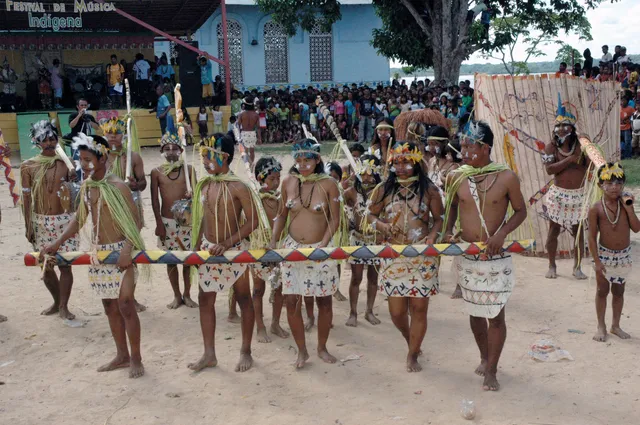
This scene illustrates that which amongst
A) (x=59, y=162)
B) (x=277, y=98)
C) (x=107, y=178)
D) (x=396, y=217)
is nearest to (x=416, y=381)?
(x=396, y=217)

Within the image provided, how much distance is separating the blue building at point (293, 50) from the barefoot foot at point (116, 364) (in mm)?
23317

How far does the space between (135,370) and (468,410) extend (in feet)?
8.54

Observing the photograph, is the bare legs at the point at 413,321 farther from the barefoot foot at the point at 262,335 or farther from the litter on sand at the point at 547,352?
the barefoot foot at the point at 262,335

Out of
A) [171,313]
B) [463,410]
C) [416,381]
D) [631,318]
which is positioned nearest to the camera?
[463,410]

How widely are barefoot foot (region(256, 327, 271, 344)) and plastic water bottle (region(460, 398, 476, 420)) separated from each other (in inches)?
81.5

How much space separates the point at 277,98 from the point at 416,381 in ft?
59.4

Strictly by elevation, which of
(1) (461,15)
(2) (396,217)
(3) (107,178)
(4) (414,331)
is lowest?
(4) (414,331)

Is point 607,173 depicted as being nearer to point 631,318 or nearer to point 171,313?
point 631,318

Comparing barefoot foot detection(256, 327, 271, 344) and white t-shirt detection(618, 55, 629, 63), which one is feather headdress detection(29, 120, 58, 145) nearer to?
barefoot foot detection(256, 327, 271, 344)

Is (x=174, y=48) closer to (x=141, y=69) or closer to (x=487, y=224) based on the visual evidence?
(x=141, y=69)

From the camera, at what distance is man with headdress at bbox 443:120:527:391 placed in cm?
497

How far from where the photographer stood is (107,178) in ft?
17.9

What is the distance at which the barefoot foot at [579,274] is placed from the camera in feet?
25.5

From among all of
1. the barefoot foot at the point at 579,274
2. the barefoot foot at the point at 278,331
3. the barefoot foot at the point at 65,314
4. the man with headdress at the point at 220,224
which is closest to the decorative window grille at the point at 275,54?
the barefoot foot at the point at 579,274
